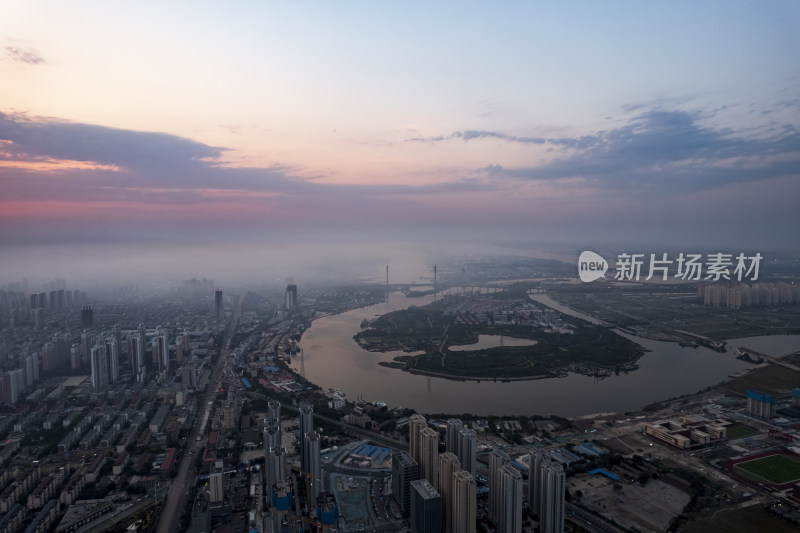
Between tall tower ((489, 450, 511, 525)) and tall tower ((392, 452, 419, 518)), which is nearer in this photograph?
tall tower ((489, 450, 511, 525))

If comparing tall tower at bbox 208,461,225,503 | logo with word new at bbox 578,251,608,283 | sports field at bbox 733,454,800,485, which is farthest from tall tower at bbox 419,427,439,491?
logo with word new at bbox 578,251,608,283

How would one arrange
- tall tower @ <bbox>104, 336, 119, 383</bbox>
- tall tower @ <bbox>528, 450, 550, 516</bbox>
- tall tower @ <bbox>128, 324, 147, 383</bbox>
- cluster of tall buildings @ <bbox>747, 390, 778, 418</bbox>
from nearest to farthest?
tall tower @ <bbox>528, 450, 550, 516</bbox>
cluster of tall buildings @ <bbox>747, 390, 778, 418</bbox>
tall tower @ <bbox>104, 336, 119, 383</bbox>
tall tower @ <bbox>128, 324, 147, 383</bbox>

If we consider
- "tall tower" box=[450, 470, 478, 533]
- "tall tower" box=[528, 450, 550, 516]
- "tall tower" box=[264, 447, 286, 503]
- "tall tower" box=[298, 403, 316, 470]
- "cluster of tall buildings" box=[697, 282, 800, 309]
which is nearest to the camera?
"tall tower" box=[450, 470, 478, 533]

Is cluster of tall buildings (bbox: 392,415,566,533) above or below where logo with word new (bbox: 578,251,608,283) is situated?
below

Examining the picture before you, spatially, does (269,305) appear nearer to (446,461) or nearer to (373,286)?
(373,286)

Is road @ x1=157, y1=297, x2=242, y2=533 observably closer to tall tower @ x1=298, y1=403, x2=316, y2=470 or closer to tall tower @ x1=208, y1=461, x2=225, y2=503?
tall tower @ x1=208, y1=461, x2=225, y2=503

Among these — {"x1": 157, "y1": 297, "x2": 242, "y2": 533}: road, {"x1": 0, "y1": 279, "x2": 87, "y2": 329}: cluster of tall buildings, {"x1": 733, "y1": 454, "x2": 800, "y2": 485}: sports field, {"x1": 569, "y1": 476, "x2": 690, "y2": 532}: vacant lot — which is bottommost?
{"x1": 157, "y1": 297, "x2": 242, "y2": 533}: road

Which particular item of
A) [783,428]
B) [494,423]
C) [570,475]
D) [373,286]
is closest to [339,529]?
[570,475]
